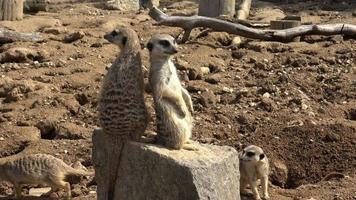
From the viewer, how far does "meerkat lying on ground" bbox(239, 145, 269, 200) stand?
4.62 metres

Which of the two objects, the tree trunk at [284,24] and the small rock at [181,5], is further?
the small rock at [181,5]

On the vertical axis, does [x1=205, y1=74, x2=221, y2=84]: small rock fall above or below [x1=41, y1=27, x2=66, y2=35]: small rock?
above

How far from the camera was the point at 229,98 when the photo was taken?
6289mm

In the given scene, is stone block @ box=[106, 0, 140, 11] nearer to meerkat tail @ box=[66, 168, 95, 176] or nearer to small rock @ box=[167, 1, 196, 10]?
small rock @ box=[167, 1, 196, 10]

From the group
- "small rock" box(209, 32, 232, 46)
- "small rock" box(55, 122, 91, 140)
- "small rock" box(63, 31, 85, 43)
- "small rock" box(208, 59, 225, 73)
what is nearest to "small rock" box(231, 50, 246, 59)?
"small rock" box(208, 59, 225, 73)

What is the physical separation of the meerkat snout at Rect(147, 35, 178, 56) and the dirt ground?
4.27 ft

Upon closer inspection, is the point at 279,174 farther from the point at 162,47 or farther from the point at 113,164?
the point at 162,47

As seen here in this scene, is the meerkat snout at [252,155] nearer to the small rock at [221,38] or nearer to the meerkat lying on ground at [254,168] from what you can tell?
the meerkat lying on ground at [254,168]

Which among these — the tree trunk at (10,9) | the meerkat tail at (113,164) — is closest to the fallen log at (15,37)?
the tree trunk at (10,9)

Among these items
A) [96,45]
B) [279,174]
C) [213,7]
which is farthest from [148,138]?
[213,7]

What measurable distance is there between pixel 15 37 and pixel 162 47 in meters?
4.47

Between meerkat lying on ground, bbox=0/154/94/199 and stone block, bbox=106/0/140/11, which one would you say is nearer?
meerkat lying on ground, bbox=0/154/94/199

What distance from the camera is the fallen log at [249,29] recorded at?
25.2 feet

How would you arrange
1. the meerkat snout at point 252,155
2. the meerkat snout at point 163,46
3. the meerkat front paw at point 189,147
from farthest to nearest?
1. the meerkat snout at point 252,155
2. the meerkat front paw at point 189,147
3. the meerkat snout at point 163,46
